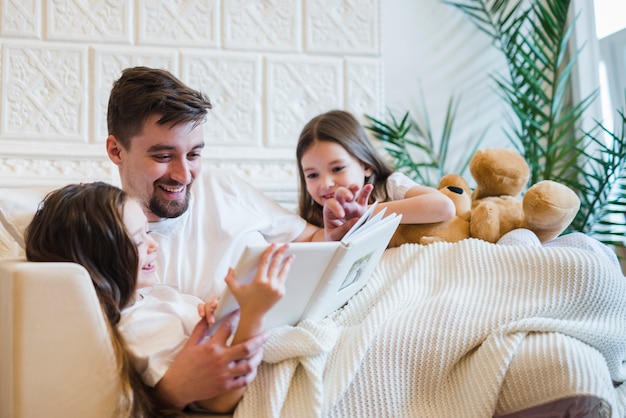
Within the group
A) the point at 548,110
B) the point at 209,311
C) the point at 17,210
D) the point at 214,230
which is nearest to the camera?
the point at 209,311

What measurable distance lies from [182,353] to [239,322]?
0.37ft

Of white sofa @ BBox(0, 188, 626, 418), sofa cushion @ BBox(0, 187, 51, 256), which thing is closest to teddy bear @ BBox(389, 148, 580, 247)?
white sofa @ BBox(0, 188, 626, 418)

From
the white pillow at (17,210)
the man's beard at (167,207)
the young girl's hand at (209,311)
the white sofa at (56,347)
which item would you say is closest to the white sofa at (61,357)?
the white sofa at (56,347)

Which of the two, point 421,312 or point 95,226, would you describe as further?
point 421,312

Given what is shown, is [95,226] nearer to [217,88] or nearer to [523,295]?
[523,295]

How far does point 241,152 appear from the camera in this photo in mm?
2533

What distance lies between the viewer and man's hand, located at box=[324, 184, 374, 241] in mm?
1579

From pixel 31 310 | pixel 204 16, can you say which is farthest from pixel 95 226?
pixel 204 16

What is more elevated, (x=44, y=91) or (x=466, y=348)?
(x=44, y=91)

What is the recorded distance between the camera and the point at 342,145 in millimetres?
1949

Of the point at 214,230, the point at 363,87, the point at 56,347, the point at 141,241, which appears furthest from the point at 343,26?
the point at 56,347

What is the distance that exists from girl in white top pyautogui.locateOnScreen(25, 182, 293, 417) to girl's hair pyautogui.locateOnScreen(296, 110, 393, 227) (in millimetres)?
779

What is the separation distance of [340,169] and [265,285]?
0.90 metres

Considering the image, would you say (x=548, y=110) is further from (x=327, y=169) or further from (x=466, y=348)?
(x=466, y=348)
